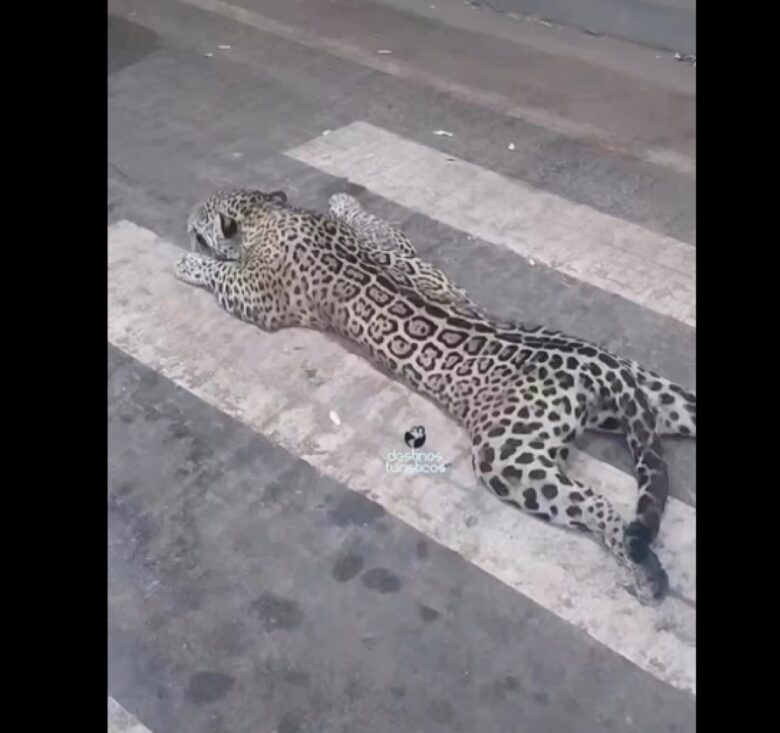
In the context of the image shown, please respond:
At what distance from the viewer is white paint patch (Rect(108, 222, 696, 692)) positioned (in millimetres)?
3168

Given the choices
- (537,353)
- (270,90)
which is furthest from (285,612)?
(270,90)

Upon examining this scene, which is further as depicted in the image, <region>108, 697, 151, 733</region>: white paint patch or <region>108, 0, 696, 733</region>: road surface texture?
<region>108, 0, 696, 733</region>: road surface texture

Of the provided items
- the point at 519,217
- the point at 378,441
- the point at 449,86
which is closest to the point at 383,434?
the point at 378,441

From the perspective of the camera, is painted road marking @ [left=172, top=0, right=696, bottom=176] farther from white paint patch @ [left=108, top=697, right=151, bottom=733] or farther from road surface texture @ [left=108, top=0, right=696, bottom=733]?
white paint patch @ [left=108, top=697, right=151, bottom=733]

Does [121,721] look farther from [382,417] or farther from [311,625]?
[382,417]

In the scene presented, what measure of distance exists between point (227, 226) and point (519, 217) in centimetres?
142

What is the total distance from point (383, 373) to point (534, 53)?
356cm

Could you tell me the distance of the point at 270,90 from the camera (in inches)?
251

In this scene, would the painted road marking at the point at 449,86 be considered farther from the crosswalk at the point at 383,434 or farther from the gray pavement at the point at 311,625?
the gray pavement at the point at 311,625

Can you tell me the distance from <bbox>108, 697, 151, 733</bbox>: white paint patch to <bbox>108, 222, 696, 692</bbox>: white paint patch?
41.4 inches

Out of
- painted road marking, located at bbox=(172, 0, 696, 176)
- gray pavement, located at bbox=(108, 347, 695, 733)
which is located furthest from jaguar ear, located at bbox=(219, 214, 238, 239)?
painted road marking, located at bbox=(172, 0, 696, 176)

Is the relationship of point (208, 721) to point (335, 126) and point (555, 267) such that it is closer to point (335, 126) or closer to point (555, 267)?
point (555, 267)

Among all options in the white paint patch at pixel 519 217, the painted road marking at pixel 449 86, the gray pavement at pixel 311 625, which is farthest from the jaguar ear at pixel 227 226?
the painted road marking at pixel 449 86

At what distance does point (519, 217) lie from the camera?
16.7 feet
